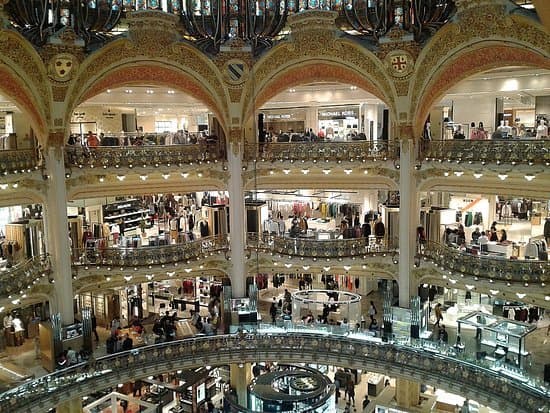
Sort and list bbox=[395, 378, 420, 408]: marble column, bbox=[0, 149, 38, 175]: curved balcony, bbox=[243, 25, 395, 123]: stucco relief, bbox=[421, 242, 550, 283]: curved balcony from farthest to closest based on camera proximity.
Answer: bbox=[243, 25, 395, 123]: stucco relief < bbox=[395, 378, 420, 408]: marble column < bbox=[0, 149, 38, 175]: curved balcony < bbox=[421, 242, 550, 283]: curved balcony

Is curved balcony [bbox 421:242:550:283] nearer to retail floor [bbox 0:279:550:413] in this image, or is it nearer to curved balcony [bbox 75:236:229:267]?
retail floor [bbox 0:279:550:413]

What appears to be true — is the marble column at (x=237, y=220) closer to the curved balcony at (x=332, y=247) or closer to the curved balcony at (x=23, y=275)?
the curved balcony at (x=332, y=247)

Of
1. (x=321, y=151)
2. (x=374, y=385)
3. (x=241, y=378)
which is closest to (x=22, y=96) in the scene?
(x=321, y=151)

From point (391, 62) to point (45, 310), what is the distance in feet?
49.7

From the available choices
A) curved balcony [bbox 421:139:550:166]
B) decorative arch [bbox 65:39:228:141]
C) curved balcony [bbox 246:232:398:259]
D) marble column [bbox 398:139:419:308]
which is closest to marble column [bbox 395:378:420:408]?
marble column [bbox 398:139:419:308]

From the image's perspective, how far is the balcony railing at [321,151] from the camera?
19.7 meters

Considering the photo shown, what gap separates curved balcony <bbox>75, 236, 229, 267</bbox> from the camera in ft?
64.4

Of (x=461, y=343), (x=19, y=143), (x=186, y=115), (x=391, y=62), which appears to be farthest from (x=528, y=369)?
(x=186, y=115)

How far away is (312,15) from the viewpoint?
1848cm

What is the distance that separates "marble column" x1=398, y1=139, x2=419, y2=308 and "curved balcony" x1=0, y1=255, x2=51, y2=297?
12074 mm

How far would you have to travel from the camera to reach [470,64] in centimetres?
1756

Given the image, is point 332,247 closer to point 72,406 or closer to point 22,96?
point 72,406

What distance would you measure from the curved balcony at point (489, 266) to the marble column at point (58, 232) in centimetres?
1232

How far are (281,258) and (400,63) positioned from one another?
8124 mm
